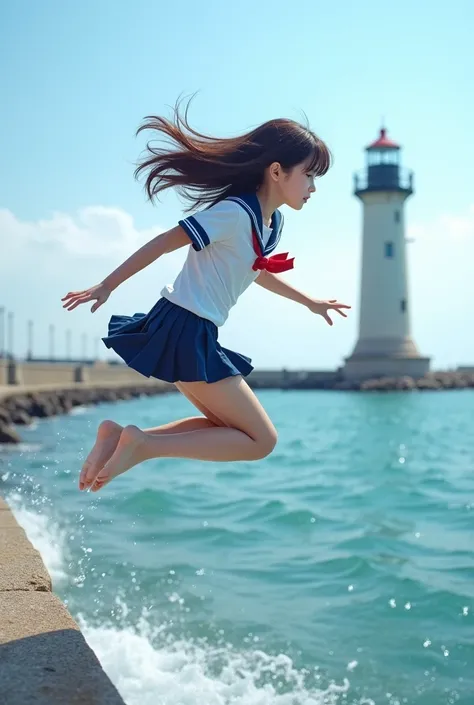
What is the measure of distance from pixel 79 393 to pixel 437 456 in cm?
2090

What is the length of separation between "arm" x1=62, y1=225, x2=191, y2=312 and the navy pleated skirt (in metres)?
0.19

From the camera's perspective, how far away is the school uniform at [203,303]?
2.95m

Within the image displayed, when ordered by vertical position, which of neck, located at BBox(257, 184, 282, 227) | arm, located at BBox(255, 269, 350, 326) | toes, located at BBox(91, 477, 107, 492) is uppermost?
neck, located at BBox(257, 184, 282, 227)

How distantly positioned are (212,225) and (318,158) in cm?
54

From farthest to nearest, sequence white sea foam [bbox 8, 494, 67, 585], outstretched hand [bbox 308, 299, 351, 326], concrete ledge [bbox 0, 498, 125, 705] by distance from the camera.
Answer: white sea foam [bbox 8, 494, 67, 585] < outstretched hand [bbox 308, 299, 351, 326] < concrete ledge [bbox 0, 498, 125, 705]

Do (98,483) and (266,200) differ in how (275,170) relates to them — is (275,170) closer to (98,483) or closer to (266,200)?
(266,200)

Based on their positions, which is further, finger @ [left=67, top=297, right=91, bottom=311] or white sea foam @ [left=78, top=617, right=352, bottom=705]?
white sea foam @ [left=78, top=617, right=352, bottom=705]

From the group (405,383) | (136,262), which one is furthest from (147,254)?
(405,383)

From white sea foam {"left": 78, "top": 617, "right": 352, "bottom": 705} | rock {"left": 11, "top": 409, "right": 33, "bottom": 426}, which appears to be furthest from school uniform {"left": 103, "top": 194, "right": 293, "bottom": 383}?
rock {"left": 11, "top": 409, "right": 33, "bottom": 426}

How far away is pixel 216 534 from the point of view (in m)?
7.32

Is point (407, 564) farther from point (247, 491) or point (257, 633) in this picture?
point (247, 491)

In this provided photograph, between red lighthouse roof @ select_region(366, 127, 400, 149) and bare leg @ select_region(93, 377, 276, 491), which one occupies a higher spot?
red lighthouse roof @ select_region(366, 127, 400, 149)

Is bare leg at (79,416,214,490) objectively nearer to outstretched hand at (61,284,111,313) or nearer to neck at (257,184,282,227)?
outstretched hand at (61,284,111,313)

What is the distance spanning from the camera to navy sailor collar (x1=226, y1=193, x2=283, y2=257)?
3068 mm
